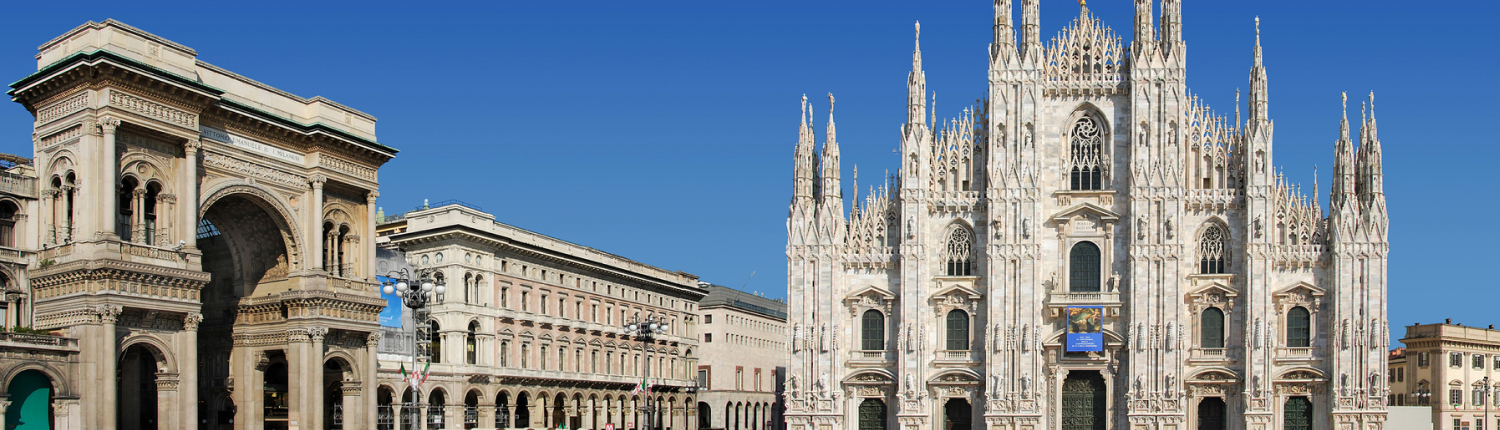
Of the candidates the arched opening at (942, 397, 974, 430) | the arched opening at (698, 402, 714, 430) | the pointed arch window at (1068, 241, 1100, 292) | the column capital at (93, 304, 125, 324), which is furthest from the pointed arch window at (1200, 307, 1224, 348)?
the arched opening at (698, 402, 714, 430)

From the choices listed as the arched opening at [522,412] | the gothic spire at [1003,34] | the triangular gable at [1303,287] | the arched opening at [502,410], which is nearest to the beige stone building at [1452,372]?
the triangular gable at [1303,287]

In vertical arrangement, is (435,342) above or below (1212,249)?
below

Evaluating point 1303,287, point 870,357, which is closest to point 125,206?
point 870,357

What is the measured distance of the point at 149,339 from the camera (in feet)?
145

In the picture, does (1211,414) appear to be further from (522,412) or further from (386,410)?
(386,410)

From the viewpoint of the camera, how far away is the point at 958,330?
6153 cm

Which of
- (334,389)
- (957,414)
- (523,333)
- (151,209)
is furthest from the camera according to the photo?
(523,333)

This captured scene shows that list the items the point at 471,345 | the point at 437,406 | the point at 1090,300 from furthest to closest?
the point at 471,345 → the point at 437,406 → the point at 1090,300

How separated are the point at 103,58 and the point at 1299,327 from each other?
46649 millimetres

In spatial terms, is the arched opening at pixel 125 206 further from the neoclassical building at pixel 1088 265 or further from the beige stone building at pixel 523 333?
the neoclassical building at pixel 1088 265

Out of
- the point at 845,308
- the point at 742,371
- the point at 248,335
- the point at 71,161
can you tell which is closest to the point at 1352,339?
the point at 845,308

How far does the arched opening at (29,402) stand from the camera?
42250 millimetres

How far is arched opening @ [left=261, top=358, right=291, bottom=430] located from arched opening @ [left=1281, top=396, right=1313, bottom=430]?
41.3 meters

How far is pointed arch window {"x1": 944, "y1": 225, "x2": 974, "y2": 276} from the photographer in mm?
61750
